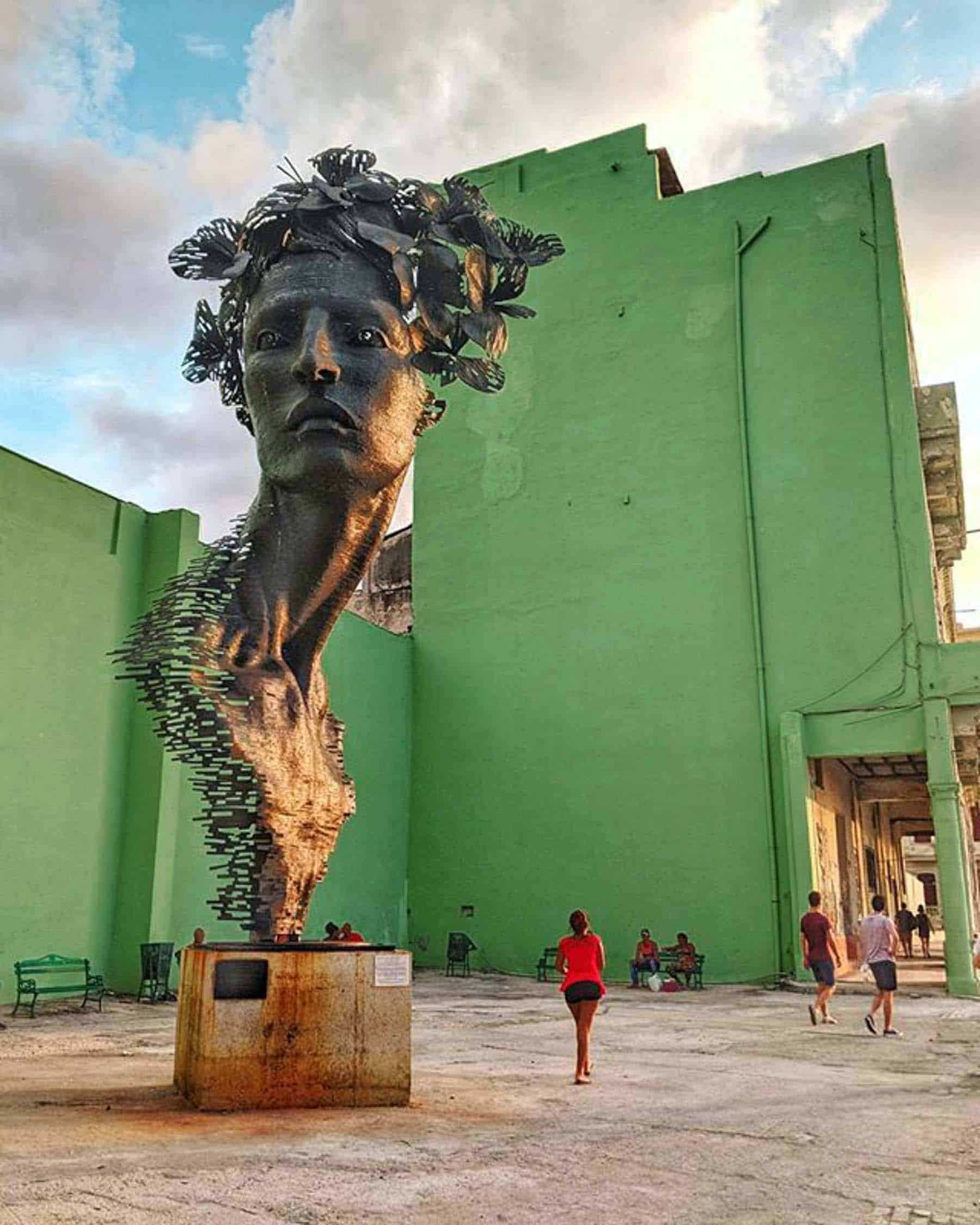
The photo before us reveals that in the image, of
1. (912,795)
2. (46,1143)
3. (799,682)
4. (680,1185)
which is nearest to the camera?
(680,1185)

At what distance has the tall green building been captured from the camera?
17.3 meters

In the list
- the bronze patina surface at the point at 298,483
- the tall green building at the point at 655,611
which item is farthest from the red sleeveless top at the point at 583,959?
the tall green building at the point at 655,611

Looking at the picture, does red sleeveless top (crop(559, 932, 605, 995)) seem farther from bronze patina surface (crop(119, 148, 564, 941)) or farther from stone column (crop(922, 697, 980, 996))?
stone column (crop(922, 697, 980, 996))

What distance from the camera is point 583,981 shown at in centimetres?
789

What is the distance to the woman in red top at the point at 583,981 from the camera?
7828 mm

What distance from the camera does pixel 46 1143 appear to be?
17.9ft

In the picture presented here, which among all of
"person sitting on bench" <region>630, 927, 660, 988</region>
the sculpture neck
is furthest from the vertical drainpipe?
the sculpture neck

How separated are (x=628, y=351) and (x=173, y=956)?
13.1 metres

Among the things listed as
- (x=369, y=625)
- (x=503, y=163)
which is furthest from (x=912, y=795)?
(x=503, y=163)

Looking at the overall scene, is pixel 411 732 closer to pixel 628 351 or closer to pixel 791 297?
pixel 628 351

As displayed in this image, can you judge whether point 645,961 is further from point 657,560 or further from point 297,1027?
point 297,1027

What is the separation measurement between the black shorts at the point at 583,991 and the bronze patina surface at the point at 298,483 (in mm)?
1989

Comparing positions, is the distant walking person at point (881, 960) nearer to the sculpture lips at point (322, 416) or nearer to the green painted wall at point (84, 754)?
the sculpture lips at point (322, 416)

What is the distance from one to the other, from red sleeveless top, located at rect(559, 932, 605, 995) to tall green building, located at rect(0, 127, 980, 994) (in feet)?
27.4
